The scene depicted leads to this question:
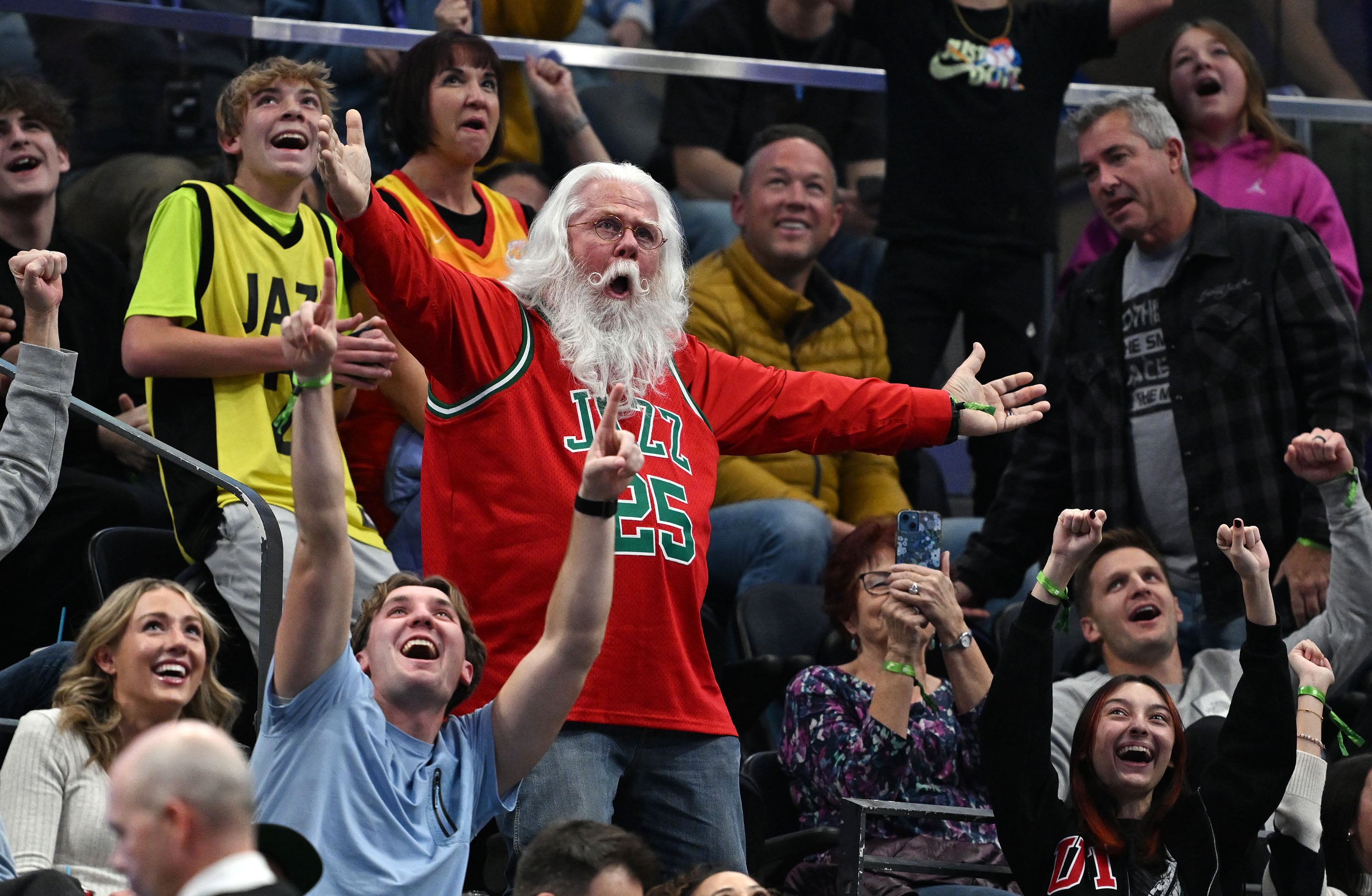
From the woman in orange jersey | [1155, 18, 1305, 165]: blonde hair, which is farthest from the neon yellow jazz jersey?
[1155, 18, 1305, 165]: blonde hair

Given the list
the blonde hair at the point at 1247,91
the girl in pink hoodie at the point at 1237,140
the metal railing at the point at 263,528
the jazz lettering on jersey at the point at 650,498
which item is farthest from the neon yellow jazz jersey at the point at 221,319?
the blonde hair at the point at 1247,91

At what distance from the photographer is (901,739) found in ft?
13.8

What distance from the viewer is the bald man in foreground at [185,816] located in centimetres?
188

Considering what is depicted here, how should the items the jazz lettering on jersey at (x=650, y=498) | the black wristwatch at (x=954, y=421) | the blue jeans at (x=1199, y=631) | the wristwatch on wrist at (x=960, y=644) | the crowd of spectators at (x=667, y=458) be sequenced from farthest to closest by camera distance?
the blue jeans at (x=1199, y=631), the wristwatch on wrist at (x=960, y=644), the black wristwatch at (x=954, y=421), the jazz lettering on jersey at (x=650, y=498), the crowd of spectators at (x=667, y=458)

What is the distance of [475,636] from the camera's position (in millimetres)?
3326

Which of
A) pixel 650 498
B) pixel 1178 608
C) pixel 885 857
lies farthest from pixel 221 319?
pixel 1178 608

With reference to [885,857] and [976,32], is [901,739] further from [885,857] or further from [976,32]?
[976,32]

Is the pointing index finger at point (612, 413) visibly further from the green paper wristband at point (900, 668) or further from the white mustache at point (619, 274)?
the green paper wristband at point (900, 668)

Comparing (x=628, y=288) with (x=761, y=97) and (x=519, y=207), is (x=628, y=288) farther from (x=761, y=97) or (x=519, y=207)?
(x=761, y=97)

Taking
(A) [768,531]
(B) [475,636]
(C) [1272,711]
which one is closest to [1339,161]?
(A) [768,531]

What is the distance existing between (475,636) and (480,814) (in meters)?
0.32

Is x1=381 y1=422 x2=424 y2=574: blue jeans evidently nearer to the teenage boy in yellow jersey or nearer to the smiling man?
the teenage boy in yellow jersey

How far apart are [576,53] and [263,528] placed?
320cm

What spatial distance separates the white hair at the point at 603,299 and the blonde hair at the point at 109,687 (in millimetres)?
981
